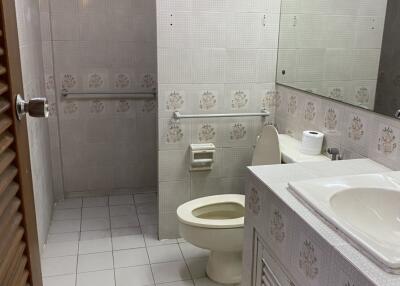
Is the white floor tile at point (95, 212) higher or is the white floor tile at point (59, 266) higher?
the white floor tile at point (95, 212)

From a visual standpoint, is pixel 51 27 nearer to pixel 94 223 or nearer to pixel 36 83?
pixel 36 83

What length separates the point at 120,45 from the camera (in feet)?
9.77

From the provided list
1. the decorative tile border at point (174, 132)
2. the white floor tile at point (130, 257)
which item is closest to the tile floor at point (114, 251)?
the white floor tile at point (130, 257)

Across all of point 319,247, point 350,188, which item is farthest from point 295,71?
point 319,247

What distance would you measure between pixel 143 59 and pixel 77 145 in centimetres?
83

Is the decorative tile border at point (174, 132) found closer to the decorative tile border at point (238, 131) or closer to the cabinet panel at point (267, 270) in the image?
the decorative tile border at point (238, 131)

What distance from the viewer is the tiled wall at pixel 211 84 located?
89.9 inches

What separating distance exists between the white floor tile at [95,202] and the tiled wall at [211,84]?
2.47 ft

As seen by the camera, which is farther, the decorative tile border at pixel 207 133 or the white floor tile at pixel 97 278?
the decorative tile border at pixel 207 133

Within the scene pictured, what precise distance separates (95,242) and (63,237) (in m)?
0.23

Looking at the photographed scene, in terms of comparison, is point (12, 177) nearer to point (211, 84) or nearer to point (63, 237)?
point (211, 84)

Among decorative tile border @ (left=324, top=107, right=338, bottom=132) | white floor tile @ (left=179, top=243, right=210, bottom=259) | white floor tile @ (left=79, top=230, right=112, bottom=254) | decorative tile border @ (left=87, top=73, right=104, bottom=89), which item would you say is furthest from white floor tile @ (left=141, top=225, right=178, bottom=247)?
decorative tile border @ (left=324, top=107, right=338, bottom=132)

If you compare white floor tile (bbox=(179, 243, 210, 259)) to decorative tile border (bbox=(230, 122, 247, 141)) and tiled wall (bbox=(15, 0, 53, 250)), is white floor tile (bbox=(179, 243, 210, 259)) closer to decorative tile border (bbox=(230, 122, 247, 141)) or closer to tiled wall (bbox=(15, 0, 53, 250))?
decorative tile border (bbox=(230, 122, 247, 141))

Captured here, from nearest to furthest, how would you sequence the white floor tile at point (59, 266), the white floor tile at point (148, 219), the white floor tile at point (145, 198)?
the white floor tile at point (59, 266)
the white floor tile at point (148, 219)
the white floor tile at point (145, 198)
